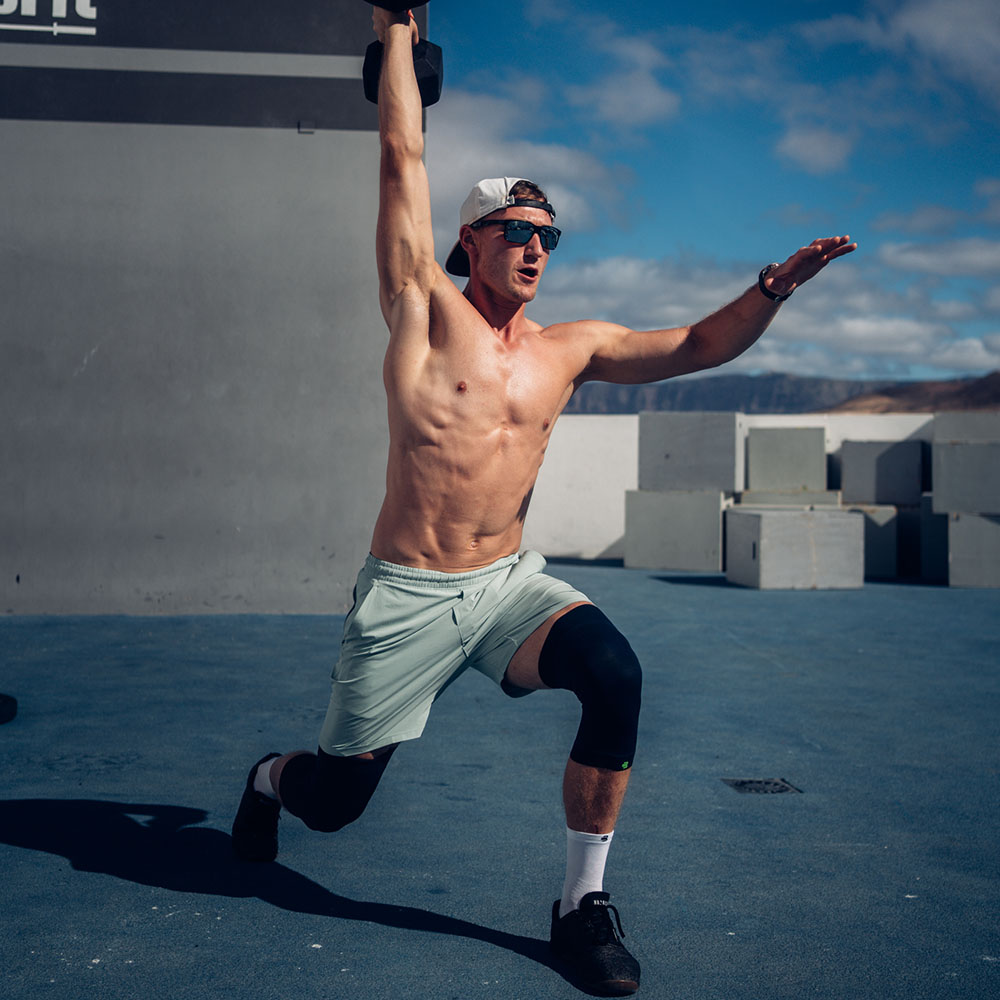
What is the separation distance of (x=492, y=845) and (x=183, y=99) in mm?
6587

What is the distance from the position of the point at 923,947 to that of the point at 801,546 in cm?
775

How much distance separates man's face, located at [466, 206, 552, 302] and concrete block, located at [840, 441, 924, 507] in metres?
10.3

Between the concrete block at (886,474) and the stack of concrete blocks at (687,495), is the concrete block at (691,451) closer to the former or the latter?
the stack of concrete blocks at (687,495)

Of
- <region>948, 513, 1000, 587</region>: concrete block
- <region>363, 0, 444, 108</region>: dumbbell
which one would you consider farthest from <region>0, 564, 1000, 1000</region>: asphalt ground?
<region>948, 513, 1000, 587</region>: concrete block

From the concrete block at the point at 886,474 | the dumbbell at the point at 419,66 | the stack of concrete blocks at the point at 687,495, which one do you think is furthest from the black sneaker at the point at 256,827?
the concrete block at the point at 886,474

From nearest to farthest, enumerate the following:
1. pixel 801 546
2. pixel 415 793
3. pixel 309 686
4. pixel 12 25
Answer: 1. pixel 415 793
2. pixel 309 686
3. pixel 12 25
4. pixel 801 546

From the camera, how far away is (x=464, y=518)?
2.51m

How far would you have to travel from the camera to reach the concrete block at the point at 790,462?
40.4ft

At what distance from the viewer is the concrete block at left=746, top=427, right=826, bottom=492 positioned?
1230 cm

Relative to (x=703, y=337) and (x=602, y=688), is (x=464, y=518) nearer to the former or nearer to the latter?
(x=602, y=688)

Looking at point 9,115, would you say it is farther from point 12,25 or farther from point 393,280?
point 393,280

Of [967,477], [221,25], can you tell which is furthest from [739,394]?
[221,25]

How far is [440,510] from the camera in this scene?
2.50 metres

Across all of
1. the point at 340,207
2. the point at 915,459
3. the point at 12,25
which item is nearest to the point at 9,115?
the point at 12,25
